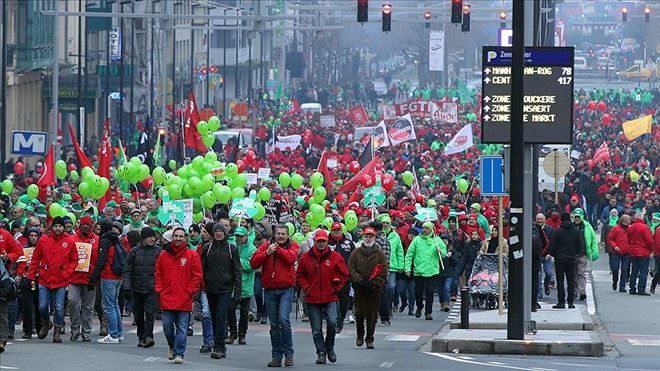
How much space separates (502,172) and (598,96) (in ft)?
265

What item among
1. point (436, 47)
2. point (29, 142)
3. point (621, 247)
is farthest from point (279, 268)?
point (436, 47)

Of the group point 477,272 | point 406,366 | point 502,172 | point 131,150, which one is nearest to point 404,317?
point 477,272

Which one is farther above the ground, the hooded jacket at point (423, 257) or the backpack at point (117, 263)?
the backpack at point (117, 263)

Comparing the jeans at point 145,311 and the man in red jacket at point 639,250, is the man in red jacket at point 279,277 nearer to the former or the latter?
the jeans at point 145,311

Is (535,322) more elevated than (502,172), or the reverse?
(502,172)

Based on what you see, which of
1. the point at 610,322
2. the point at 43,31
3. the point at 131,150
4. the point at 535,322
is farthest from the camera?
the point at 43,31

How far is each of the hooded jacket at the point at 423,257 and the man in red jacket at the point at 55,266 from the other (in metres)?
7.04

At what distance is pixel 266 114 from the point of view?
293 ft

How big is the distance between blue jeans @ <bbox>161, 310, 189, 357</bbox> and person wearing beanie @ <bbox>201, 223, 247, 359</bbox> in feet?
2.07

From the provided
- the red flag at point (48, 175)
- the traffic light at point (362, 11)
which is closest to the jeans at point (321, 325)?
the red flag at point (48, 175)

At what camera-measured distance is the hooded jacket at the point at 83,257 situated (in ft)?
77.8

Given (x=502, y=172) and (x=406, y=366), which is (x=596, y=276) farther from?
(x=406, y=366)

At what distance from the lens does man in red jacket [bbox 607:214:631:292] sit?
34.3 meters

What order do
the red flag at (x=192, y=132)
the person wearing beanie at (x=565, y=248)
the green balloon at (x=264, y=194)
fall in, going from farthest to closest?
the red flag at (x=192, y=132), the green balloon at (x=264, y=194), the person wearing beanie at (x=565, y=248)
